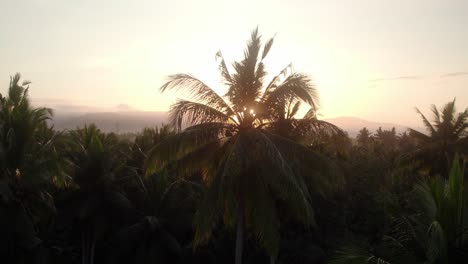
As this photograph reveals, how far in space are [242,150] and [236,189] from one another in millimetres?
1371

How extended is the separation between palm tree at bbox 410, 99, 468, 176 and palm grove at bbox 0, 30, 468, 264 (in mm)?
62

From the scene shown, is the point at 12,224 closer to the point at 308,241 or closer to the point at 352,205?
the point at 308,241

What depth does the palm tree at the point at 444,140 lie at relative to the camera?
18766 millimetres

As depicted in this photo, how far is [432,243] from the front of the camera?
5.75 m

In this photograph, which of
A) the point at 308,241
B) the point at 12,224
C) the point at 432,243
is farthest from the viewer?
the point at 308,241

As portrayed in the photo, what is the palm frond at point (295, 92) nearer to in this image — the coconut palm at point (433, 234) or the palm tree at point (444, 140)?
the coconut palm at point (433, 234)

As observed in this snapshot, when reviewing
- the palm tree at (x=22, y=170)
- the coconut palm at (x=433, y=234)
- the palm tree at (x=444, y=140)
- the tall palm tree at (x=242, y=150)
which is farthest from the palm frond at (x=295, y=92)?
the palm tree at (x=444, y=140)

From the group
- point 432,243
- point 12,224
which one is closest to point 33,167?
point 12,224

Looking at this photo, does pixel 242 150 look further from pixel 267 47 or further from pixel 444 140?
pixel 444 140

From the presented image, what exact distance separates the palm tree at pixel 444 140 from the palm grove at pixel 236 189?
2.4 inches

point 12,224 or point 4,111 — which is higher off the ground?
point 4,111

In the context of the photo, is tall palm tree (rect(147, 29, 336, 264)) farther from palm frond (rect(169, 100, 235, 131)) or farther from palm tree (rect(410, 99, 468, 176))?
palm tree (rect(410, 99, 468, 176))

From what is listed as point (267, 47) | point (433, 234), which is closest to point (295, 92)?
point (267, 47)

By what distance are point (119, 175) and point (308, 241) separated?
32.4ft
